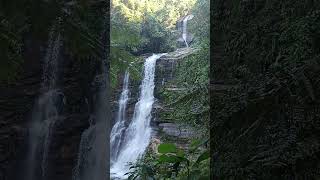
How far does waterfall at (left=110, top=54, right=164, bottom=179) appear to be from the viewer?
6.68 meters

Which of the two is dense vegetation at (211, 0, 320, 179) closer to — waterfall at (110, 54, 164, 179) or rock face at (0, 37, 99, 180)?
rock face at (0, 37, 99, 180)

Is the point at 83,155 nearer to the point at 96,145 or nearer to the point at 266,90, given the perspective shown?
the point at 96,145

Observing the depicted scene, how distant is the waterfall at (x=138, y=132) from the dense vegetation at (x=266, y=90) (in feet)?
15.3

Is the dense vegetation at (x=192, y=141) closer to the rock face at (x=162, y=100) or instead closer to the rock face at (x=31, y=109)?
the rock face at (x=162, y=100)

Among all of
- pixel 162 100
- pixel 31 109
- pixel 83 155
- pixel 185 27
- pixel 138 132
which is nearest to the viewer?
pixel 31 109

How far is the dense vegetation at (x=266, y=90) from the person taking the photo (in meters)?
1.50

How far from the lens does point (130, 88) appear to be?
7836mm

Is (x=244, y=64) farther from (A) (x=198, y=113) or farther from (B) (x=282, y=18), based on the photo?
(A) (x=198, y=113)

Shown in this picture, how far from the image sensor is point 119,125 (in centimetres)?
737

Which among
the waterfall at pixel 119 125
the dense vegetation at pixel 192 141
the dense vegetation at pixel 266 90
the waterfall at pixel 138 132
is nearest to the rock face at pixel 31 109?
the dense vegetation at pixel 192 141

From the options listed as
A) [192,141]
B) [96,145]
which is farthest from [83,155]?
[192,141]

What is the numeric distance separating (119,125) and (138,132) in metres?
0.45

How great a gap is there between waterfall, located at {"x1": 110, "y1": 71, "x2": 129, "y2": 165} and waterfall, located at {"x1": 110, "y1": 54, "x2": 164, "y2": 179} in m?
0.09

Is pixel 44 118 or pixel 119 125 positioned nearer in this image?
pixel 44 118
